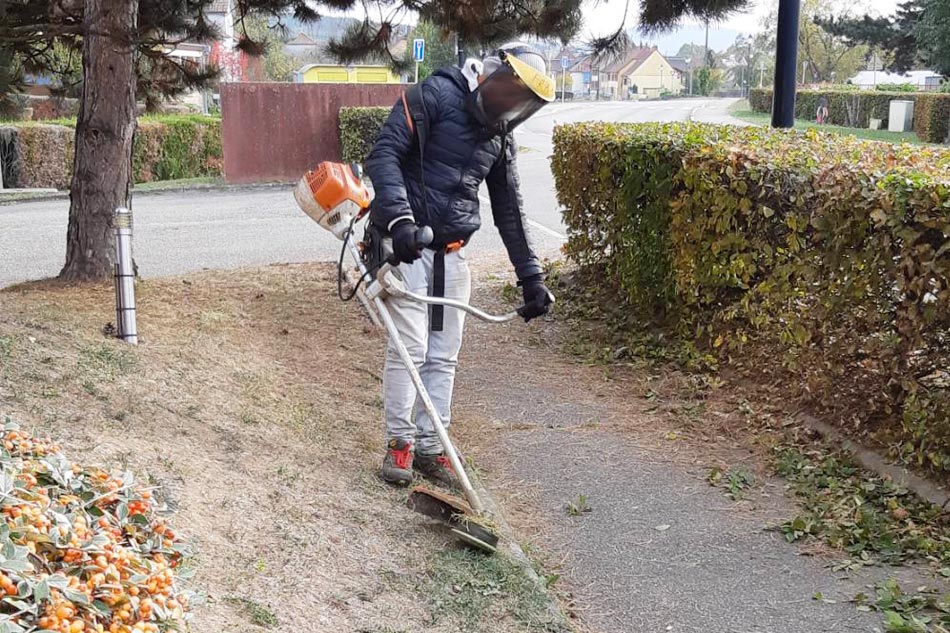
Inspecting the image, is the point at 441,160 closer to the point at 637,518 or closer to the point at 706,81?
the point at 637,518

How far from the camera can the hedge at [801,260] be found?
4.48 m

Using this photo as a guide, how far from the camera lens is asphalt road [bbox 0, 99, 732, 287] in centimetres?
1141

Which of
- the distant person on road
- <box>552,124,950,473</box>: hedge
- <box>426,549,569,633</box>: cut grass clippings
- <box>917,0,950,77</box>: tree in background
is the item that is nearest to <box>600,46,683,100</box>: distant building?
the distant person on road

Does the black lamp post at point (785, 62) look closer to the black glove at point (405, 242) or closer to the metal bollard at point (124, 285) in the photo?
the black glove at point (405, 242)

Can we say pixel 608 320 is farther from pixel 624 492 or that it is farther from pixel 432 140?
pixel 432 140

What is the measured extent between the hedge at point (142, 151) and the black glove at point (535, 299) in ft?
47.2

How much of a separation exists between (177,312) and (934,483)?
4.83 metres

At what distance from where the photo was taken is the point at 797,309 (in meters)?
5.52

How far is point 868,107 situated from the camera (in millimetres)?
39188

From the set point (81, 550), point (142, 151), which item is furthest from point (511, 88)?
point (142, 151)

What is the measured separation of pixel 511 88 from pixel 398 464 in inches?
64.3

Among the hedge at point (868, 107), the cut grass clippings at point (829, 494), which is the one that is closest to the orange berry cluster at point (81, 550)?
the cut grass clippings at point (829, 494)

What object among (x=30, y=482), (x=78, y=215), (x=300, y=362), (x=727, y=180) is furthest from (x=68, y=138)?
(x=30, y=482)

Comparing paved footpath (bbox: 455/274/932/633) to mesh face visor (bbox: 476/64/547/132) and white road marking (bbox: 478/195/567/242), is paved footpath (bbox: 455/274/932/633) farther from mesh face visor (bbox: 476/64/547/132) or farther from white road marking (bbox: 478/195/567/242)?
white road marking (bbox: 478/195/567/242)
